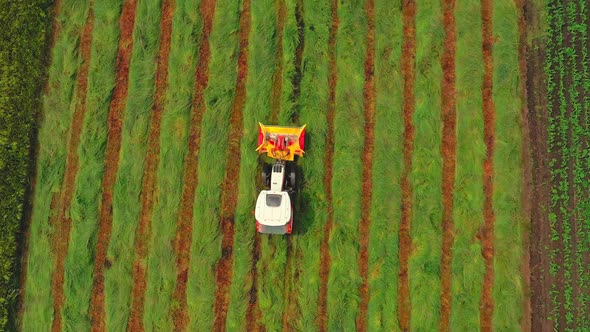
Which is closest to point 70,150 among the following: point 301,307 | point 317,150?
point 317,150

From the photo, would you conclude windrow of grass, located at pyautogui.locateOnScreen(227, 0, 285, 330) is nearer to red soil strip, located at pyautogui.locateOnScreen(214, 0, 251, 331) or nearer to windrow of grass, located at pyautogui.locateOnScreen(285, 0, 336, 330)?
red soil strip, located at pyautogui.locateOnScreen(214, 0, 251, 331)

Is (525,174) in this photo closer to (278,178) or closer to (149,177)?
(278,178)

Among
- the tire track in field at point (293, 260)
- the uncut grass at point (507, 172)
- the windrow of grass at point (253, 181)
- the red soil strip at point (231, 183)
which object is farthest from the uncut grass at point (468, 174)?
the red soil strip at point (231, 183)

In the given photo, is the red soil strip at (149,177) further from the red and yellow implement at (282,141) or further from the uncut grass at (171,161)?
the red and yellow implement at (282,141)

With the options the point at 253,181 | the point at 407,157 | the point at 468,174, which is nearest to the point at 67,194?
the point at 253,181

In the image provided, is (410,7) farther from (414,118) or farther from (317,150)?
(317,150)
